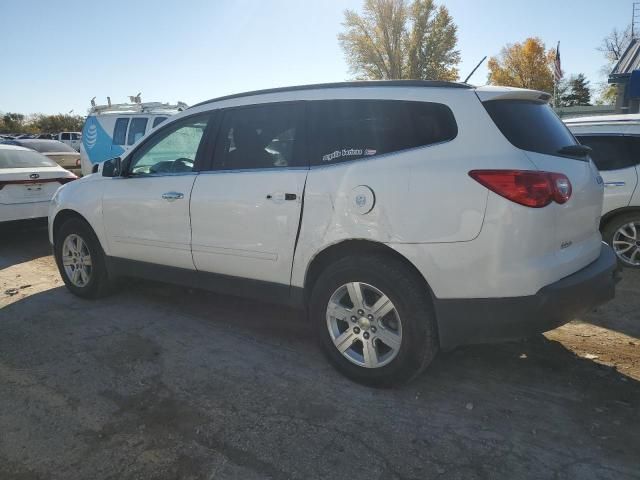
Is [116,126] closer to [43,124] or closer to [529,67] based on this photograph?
[529,67]

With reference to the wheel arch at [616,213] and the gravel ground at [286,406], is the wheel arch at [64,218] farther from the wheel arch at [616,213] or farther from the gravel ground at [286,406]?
the wheel arch at [616,213]

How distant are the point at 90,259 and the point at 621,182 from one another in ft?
18.8

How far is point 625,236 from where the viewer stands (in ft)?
19.1

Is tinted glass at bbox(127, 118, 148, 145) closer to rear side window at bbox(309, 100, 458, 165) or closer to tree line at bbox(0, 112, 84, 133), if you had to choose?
rear side window at bbox(309, 100, 458, 165)

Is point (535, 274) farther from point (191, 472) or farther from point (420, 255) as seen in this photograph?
point (191, 472)

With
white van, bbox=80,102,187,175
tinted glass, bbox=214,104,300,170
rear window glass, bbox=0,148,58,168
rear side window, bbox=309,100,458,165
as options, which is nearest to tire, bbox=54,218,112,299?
tinted glass, bbox=214,104,300,170

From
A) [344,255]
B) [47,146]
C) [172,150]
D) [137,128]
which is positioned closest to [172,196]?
[172,150]

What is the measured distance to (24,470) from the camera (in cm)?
250

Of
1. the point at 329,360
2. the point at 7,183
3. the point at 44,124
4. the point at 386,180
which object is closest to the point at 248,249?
the point at 329,360

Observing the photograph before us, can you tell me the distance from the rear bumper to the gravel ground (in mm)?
461

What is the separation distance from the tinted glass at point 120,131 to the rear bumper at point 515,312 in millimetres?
10716

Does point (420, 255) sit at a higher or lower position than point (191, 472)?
higher

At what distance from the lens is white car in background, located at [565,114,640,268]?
573 centimetres

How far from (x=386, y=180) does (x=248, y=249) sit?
3.91ft
